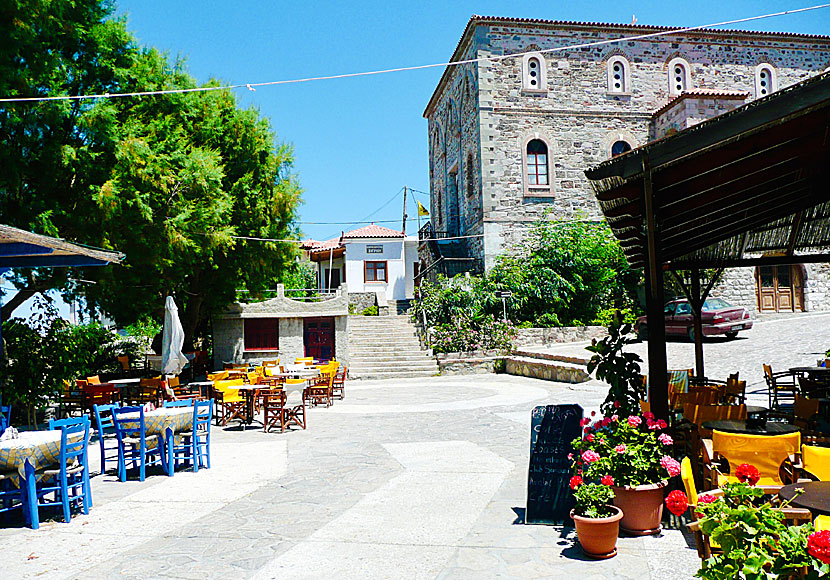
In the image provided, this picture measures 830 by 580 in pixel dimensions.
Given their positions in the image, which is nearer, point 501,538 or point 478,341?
point 501,538

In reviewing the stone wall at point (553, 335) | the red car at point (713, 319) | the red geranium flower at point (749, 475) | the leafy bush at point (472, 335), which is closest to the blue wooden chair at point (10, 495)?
the red geranium flower at point (749, 475)

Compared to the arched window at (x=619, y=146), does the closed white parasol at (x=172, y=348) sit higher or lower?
lower

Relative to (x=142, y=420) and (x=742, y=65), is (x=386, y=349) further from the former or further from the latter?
(x=742, y=65)

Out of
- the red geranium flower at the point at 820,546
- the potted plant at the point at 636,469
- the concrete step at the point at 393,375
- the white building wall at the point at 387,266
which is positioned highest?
the white building wall at the point at 387,266

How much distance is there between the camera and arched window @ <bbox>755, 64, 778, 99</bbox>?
27219mm

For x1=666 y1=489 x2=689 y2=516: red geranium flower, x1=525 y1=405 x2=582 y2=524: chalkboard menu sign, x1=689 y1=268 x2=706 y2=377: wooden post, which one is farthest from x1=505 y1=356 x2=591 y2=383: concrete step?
x1=666 y1=489 x2=689 y2=516: red geranium flower

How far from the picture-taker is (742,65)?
1076 inches

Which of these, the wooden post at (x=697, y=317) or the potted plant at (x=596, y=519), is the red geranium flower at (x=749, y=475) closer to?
the potted plant at (x=596, y=519)

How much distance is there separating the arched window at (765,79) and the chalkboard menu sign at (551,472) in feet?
89.4

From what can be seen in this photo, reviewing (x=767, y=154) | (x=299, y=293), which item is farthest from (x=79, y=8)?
(x=299, y=293)

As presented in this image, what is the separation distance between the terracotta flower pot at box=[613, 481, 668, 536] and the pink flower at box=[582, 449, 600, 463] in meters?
0.34

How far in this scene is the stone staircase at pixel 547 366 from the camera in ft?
54.6

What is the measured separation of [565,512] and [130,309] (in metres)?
16.5

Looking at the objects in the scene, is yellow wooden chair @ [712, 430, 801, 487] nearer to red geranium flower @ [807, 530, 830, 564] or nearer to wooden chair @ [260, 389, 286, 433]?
red geranium flower @ [807, 530, 830, 564]
